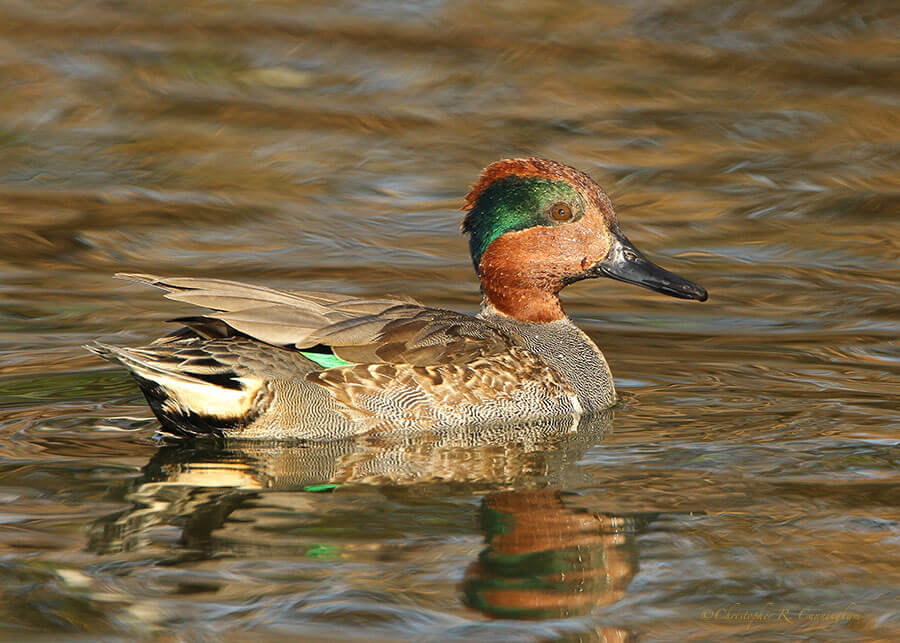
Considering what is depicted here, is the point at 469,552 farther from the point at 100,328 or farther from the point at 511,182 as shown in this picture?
the point at 100,328

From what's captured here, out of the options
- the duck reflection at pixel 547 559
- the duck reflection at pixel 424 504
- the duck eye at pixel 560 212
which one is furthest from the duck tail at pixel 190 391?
the duck eye at pixel 560 212

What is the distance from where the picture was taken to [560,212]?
23.9ft

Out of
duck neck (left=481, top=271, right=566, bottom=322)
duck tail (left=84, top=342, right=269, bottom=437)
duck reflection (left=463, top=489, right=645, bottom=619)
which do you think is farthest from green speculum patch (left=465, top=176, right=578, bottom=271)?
duck reflection (left=463, top=489, right=645, bottom=619)

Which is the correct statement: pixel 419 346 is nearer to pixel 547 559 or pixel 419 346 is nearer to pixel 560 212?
pixel 560 212

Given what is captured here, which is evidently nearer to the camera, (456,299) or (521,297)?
(521,297)

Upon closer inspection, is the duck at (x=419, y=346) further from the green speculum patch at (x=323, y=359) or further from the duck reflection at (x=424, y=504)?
the duck reflection at (x=424, y=504)

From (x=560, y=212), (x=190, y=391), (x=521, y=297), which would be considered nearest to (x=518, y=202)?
(x=560, y=212)

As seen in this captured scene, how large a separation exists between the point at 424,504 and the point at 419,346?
1.10m

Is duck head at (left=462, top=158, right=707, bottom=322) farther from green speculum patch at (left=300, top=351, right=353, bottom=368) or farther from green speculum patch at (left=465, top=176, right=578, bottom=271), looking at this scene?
green speculum patch at (left=300, top=351, right=353, bottom=368)

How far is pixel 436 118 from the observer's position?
509 inches

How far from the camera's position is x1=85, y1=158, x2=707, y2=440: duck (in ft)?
20.7

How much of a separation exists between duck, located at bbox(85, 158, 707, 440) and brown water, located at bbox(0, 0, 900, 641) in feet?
0.54

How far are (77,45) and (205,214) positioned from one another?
3645 mm

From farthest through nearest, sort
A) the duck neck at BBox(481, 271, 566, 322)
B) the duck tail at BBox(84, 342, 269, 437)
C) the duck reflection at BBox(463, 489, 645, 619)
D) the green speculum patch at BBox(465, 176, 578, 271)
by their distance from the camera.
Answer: the duck neck at BBox(481, 271, 566, 322) < the green speculum patch at BBox(465, 176, 578, 271) < the duck tail at BBox(84, 342, 269, 437) < the duck reflection at BBox(463, 489, 645, 619)
